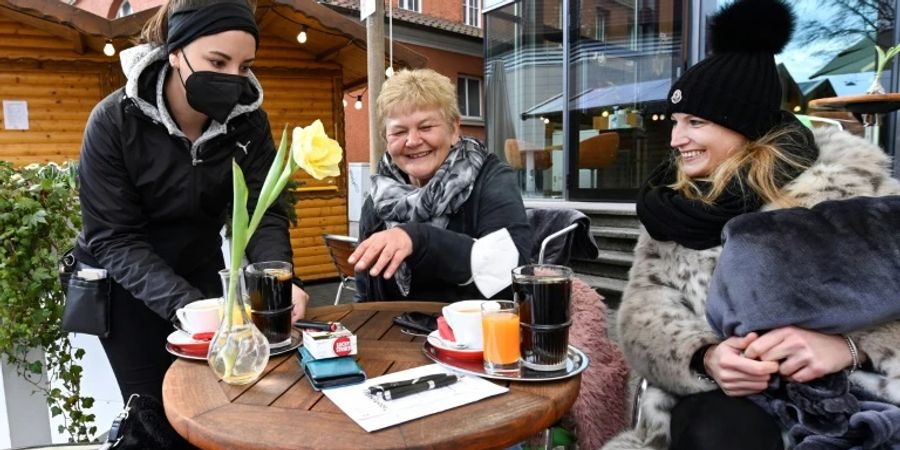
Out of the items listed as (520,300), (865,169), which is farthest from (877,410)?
(520,300)

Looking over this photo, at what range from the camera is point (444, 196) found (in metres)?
1.74

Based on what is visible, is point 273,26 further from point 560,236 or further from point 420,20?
point 420,20

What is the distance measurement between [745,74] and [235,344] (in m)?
1.41

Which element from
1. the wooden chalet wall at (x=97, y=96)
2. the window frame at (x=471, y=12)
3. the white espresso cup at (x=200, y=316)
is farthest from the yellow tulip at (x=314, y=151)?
the window frame at (x=471, y=12)

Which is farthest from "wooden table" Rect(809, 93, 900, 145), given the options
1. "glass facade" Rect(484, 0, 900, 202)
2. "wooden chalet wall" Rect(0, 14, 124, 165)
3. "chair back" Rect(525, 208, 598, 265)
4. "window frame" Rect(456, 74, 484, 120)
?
"window frame" Rect(456, 74, 484, 120)

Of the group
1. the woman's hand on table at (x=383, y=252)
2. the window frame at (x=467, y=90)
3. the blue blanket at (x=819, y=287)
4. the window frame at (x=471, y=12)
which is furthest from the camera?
the window frame at (x=471, y=12)

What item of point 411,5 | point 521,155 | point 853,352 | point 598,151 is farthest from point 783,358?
point 411,5

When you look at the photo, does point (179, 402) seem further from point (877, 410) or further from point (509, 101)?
point (509, 101)

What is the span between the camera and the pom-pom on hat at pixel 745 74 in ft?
4.83

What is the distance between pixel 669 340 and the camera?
138cm

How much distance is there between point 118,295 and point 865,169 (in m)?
1.96

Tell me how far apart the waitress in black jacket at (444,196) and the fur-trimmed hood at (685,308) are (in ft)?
1.23

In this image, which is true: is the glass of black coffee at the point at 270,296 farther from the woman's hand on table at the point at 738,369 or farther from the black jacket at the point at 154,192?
the woman's hand on table at the point at 738,369

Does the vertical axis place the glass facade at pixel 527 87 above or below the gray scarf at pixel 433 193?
above
